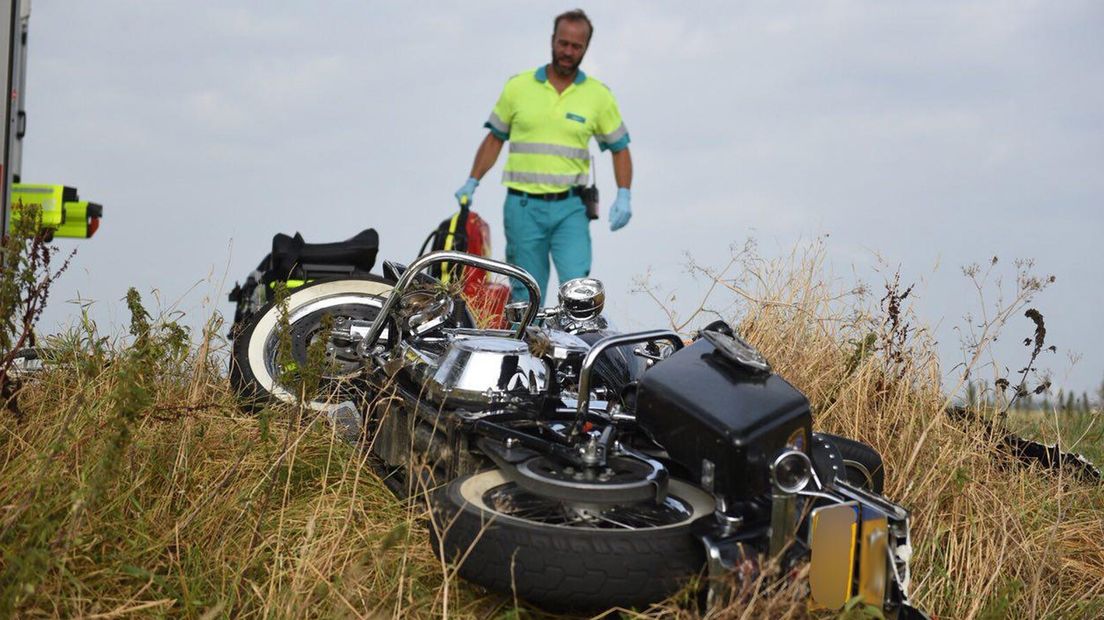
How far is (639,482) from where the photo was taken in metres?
3.31

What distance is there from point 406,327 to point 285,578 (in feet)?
4.88

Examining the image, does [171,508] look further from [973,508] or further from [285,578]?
[973,508]

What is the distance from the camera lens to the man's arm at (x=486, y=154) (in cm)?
973

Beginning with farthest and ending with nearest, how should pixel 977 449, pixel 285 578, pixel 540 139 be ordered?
pixel 540 139 → pixel 977 449 → pixel 285 578

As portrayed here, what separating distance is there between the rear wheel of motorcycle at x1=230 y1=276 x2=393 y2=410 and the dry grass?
183 millimetres

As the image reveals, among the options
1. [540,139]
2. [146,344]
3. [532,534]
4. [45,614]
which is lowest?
[45,614]

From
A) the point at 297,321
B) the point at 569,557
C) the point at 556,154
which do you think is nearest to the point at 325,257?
the point at 297,321

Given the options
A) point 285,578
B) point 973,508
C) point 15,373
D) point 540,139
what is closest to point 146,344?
point 285,578

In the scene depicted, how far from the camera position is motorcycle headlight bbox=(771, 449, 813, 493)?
3158mm

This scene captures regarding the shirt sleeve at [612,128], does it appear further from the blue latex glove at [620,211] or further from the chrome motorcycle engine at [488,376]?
the chrome motorcycle engine at [488,376]

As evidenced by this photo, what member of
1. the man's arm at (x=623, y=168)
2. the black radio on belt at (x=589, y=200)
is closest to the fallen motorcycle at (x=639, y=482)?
the black radio on belt at (x=589, y=200)

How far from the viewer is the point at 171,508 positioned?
418 cm

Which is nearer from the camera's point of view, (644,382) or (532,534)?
(532,534)

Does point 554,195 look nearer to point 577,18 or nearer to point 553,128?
point 553,128
